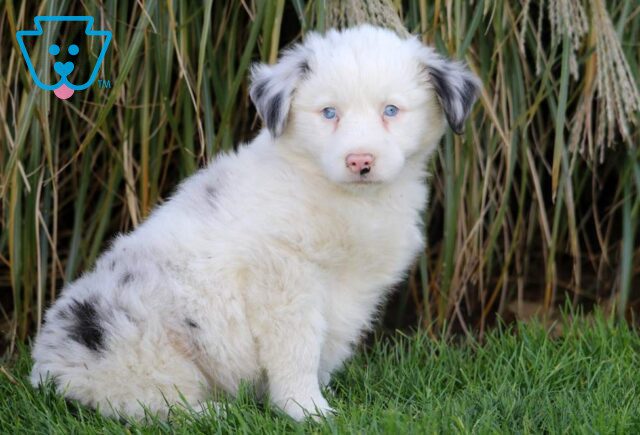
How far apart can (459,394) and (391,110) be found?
0.97m

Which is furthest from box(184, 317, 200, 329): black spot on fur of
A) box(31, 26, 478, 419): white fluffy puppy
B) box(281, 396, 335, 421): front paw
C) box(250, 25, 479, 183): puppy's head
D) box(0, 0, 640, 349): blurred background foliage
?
box(0, 0, 640, 349): blurred background foliage

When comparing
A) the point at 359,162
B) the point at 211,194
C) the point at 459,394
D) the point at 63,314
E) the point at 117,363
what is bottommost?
the point at 459,394

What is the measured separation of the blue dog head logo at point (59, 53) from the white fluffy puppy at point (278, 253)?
2.74 ft

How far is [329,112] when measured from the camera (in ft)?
9.98

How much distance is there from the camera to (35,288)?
14.6ft

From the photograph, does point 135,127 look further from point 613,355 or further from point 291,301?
point 613,355

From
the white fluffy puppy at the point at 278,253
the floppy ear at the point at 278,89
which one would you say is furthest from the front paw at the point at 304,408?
the floppy ear at the point at 278,89

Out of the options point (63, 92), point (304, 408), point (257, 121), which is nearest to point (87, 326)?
point (304, 408)

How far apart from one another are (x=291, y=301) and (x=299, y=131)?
0.55 meters

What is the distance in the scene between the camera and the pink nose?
2.88 metres

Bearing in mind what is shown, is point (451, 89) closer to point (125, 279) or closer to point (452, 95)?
point (452, 95)

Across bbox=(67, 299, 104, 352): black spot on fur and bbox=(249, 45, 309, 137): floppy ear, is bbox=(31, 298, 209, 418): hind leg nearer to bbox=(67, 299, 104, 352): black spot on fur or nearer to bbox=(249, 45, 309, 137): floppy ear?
bbox=(67, 299, 104, 352): black spot on fur

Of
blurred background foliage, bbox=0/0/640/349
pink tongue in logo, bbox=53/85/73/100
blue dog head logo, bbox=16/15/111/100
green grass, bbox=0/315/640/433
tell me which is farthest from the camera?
pink tongue in logo, bbox=53/85/73/100

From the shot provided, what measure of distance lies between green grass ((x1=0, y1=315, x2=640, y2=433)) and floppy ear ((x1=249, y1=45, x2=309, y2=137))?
0.85 meters
